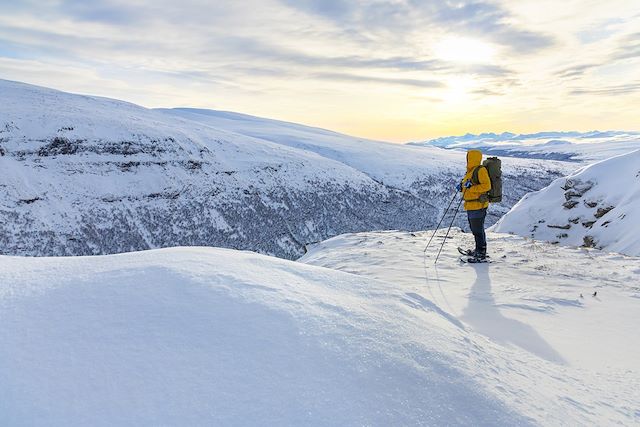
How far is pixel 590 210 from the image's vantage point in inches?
658

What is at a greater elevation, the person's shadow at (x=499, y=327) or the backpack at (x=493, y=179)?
the backpack at (x=493, y=179)

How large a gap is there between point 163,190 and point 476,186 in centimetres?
3955

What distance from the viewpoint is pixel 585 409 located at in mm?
3742

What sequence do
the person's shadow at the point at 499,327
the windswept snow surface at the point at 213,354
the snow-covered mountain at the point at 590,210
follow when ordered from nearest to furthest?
the windswept snow surface at the point at 213,354, the person's shadow at the point at 499,327, the snow-covered mountain at the point at 590,210

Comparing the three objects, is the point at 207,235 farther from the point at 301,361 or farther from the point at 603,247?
the point at 301,361

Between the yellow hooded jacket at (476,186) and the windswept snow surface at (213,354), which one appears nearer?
the windswept snow surface at (213,354)

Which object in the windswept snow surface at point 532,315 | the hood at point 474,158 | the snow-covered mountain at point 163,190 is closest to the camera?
the windswept snow surface at point 532,315

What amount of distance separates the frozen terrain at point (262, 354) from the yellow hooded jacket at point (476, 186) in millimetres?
4903

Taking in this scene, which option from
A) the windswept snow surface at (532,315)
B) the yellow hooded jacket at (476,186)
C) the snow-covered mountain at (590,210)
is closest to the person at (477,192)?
the yellow hooded jacket at (476,186)

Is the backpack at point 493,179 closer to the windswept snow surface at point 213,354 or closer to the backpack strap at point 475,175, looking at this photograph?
the backpack strap at point 475,175

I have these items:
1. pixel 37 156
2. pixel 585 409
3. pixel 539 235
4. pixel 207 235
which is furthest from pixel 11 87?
pixel 585 409

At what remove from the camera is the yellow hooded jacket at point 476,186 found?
1024cm

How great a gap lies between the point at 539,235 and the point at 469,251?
8101 mm

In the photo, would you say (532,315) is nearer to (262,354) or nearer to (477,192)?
(477,192)
